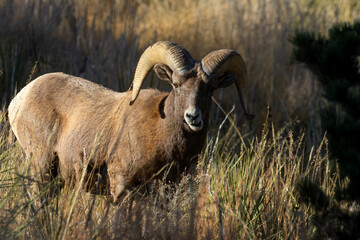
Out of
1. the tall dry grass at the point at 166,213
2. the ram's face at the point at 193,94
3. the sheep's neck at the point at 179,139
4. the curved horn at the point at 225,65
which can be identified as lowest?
the tall dry grass at the point at 166,213

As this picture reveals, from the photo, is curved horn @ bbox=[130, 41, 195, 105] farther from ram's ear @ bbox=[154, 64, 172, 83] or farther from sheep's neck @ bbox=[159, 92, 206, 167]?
sheep's neck @ bbox=[159, 92, 206, 167]

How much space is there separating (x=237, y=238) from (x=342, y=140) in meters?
1.27

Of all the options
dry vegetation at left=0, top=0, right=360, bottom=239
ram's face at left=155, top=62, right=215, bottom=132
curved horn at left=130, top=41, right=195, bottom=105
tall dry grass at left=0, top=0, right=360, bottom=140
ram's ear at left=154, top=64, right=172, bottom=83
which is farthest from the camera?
tall dry grass at left=0, top=0, right=360, bottom=140

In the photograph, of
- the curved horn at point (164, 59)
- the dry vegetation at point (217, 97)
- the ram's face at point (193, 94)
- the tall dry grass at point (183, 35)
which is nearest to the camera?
the dry vegetation at point (217, 97)

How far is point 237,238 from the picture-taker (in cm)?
480

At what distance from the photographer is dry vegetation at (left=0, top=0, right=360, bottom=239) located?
15.0 ft

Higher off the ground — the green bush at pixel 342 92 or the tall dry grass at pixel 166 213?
the green bush at pixel 342 92

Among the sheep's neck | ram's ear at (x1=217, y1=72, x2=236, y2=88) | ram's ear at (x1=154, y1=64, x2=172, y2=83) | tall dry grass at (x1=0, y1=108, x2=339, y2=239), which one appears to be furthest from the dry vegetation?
ram's ear at (x1=154, y1=64, x2=172, y2=83)

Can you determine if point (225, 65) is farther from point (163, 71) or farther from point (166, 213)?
point (166, 213)

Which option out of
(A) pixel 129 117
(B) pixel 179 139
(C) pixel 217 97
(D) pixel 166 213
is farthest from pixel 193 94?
(C) pixel 217 97

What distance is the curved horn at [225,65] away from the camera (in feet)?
18.9

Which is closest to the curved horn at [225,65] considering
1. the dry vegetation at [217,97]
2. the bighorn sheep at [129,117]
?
the bighorn sheep at [129,117]

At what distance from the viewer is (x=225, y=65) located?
591 cm

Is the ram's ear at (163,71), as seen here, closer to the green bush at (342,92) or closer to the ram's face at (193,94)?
the ram's face at (193,94)
